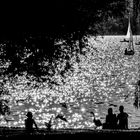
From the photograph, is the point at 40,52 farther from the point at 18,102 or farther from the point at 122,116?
the point at 18,102

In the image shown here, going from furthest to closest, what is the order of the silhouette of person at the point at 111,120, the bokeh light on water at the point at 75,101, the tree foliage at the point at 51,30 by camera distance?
1. the bokeh light on water at the point at 75,101
2. the silhouette of person at the point at 111,120
3. the tree foliage at the point at 51,30

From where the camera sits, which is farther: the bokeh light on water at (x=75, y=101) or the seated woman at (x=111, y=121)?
the bokeh light on water at (x=75, y=101)

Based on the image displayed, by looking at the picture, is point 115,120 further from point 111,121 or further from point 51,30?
point 51,30

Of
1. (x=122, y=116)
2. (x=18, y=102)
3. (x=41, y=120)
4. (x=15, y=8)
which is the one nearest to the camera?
(x=15, y=8)

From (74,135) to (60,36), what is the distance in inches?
139

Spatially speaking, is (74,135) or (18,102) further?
(18,102)

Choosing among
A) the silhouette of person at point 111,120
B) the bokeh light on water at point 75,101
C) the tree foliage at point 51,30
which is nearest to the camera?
the tree foliage at point 51,30

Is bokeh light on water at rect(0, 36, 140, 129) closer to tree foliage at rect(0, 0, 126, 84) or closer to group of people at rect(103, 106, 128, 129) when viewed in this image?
group of people at rect(103, 106, 128, 129)

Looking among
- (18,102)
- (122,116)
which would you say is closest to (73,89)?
(18,102)

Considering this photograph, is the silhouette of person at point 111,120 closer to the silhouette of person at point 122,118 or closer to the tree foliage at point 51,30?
the silhouette of person at point 122,118

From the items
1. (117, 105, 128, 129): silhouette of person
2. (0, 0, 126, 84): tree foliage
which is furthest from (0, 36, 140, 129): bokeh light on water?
(0, 0, 126, 84): tree foliage

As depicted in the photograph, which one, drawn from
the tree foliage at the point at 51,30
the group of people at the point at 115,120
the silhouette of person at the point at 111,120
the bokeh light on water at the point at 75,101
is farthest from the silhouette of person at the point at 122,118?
the bokeh light on water at the point at 75,101

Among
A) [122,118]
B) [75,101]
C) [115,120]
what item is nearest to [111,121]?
[115,120]

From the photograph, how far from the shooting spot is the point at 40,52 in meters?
13.5
